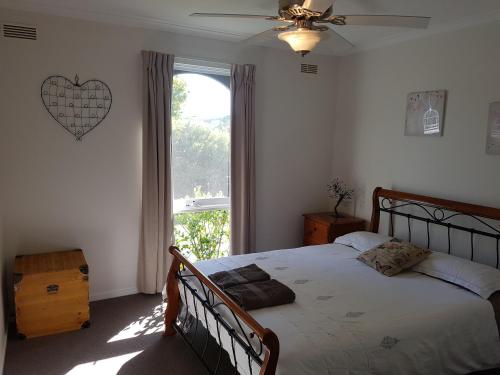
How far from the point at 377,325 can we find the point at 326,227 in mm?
1957

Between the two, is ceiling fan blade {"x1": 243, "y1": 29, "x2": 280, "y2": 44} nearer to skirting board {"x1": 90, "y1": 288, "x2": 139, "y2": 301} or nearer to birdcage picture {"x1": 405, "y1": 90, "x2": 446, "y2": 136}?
birdcage picture {"x1": 405, "y1": 90, "x2": 446, "y2": 136}

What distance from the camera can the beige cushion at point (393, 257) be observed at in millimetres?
3062

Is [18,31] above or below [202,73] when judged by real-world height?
above

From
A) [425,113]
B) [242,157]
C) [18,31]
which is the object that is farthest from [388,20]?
[18,31]

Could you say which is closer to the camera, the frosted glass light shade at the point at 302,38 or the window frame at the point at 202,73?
the frosted glass light shade at the point at 302,38

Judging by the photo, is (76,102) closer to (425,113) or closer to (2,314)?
(2,314)

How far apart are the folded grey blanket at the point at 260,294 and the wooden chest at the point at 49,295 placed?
1.34 metres

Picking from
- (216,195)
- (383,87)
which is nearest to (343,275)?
(216,195)

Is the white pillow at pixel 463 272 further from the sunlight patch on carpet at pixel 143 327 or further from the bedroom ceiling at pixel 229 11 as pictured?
the sunlight patch on carpet at pixel 143 327

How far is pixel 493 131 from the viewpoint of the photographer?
3131 millimetres

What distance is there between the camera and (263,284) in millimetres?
2629

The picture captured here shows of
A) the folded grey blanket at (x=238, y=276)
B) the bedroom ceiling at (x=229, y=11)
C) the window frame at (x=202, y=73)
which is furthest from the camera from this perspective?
the window frame at (x=202, y=73)

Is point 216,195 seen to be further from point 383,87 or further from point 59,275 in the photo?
point 383,87

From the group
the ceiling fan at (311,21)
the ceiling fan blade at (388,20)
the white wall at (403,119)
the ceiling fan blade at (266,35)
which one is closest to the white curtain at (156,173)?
the ceiling fan blade at (266,35)
